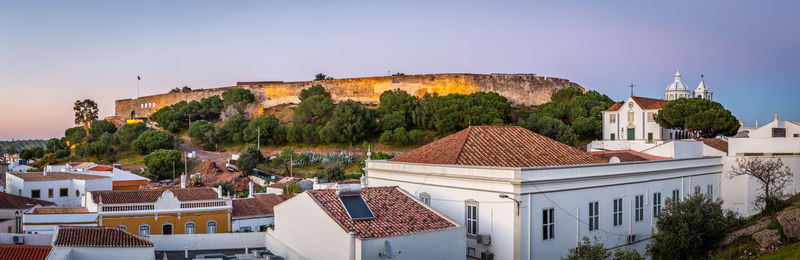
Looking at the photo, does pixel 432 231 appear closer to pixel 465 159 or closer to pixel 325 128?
pixel 465 159

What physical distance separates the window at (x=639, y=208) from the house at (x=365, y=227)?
269 inches

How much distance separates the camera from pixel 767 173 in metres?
20.6

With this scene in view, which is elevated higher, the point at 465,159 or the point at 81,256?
the point at 465,159

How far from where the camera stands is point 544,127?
135 ft

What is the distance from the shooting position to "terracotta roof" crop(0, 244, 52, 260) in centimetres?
1299

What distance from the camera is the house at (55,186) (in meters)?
31.3

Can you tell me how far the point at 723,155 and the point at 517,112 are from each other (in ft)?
101

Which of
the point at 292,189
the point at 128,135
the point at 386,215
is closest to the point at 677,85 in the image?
the point at 292,189

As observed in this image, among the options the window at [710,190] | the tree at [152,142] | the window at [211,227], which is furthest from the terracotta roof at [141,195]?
the tree at [152,142]

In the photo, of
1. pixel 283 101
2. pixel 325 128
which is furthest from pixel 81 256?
pixel 283 101

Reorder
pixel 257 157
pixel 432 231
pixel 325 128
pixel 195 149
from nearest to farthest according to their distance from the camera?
1. pixel 432 231
2. pixel 257 157
3. pixel 325 128
4. pixel 195 149

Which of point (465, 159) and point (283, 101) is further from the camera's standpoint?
point (283, 101)

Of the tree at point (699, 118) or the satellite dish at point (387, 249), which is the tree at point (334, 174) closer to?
the tree at point (699, 118)

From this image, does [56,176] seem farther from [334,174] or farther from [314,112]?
[314,112]
